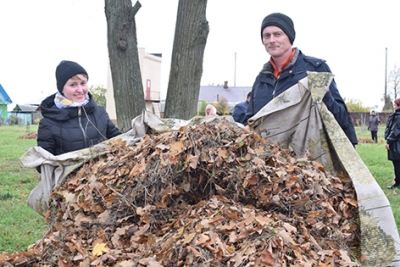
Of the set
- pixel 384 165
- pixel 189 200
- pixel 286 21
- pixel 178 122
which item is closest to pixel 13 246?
pixel 178 122

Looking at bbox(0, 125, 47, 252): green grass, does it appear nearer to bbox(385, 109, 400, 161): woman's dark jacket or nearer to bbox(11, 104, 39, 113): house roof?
bbox(385, 109, 400, 161): woman's dark jacket

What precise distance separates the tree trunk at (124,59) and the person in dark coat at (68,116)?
1.49 m

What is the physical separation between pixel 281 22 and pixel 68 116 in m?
1.69

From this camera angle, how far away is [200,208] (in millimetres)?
2305

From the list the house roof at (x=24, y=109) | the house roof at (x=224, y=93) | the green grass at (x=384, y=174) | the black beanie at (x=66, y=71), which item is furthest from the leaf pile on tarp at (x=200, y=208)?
the house roof at (x=24, y=109)

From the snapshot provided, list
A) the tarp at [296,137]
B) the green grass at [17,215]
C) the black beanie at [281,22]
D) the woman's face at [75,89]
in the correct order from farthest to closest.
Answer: the green grass at [17,215], the woman's face at [75,89], the black beanie at [281,22], the tarp at [296,137]

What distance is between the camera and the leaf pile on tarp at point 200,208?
6.72 ft

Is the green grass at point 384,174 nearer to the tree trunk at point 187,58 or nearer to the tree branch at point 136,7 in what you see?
the tree trunk at point 187,58

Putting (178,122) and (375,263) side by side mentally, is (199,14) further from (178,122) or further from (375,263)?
(375,263)

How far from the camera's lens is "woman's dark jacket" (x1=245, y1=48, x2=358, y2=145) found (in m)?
3.03

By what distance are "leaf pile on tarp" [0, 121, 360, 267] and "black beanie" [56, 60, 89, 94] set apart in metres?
0.86

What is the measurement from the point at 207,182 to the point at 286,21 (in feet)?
4.68

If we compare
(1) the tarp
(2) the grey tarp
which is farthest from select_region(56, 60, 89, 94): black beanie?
(2) the grey tarp

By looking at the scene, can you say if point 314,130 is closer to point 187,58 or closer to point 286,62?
point 286,62
